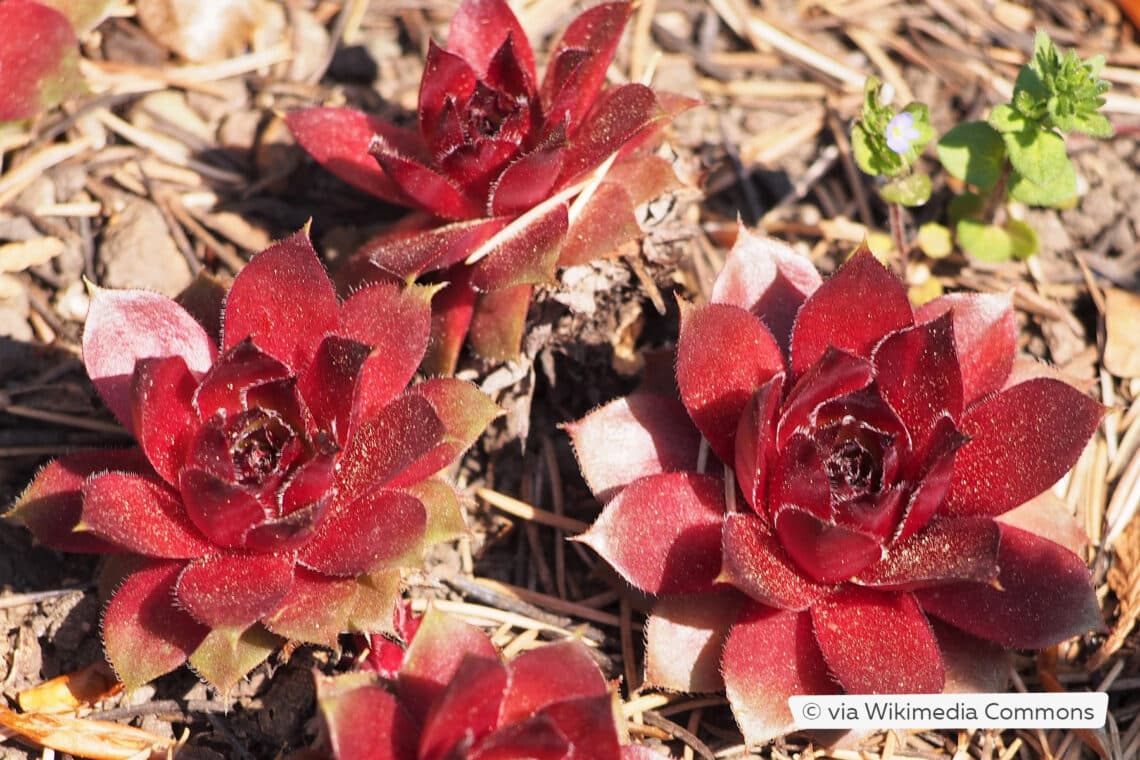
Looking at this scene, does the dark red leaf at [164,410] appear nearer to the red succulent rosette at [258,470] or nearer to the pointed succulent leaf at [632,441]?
the red succulent rosette at [258,470]

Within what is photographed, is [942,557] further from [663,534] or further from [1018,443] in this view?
[663,534]

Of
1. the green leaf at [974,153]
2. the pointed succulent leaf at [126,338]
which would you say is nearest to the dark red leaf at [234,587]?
the pointed succulent leaf at [126,338]

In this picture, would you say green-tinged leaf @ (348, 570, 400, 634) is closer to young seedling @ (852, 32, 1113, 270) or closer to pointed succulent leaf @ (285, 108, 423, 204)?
pointed succulent leaf @ (285, 108, 423, 204)

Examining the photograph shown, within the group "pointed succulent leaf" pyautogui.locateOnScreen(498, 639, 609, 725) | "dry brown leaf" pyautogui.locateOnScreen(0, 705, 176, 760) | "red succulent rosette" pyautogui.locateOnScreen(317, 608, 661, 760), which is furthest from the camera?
"dry brown leaf" pyautogui.locateOnScreen(0, 705, 176, 760)

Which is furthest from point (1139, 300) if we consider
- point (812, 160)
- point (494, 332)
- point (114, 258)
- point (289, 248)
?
point (114, 258)

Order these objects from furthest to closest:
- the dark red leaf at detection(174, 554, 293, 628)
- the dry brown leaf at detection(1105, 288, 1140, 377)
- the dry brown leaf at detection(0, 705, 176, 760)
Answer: the dry brown leaf at detection(1105, 288, 1140, 377) < the dry brown leaf at detection(0, 705, 176, 760) < the dark red leaf at detection(174, 554, 293, 628)

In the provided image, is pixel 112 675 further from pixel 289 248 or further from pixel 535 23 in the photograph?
pixel 535 23

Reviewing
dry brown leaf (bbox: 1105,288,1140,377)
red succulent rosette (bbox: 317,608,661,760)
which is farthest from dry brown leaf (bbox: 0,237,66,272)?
dry brown leaf (bbox: 1105,288,1140,377)
